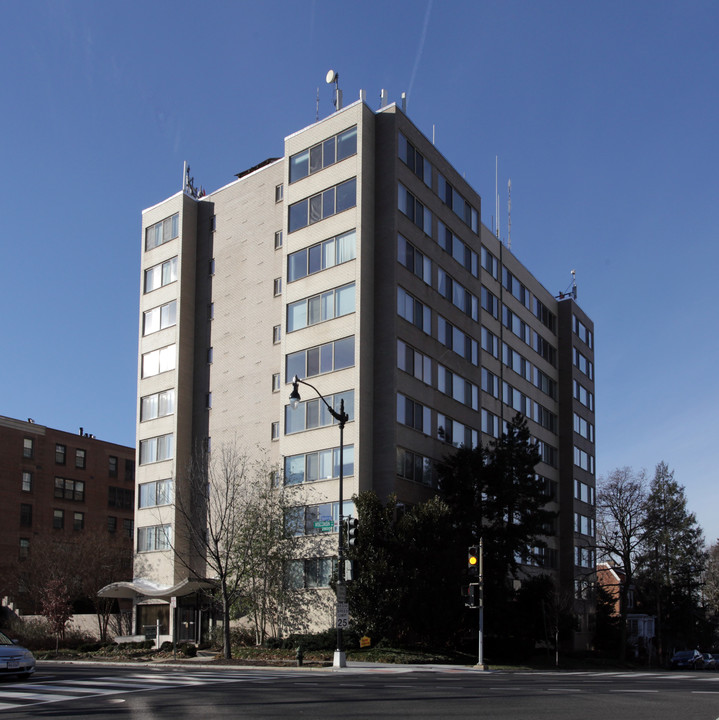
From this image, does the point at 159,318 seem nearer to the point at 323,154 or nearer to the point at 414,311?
the point at 323,154

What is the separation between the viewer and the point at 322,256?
46531 millimetres

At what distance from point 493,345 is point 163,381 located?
22611 millimetres

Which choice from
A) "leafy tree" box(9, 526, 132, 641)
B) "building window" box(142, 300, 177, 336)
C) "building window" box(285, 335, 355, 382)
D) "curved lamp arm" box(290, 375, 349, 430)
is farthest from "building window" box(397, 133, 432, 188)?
"leafy tree" box(9, 526, 132, 641)

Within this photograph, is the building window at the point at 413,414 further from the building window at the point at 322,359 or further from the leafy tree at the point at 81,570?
the leafy tree at the point at 81,570

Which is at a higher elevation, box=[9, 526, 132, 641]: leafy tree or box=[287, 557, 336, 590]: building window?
box=[287, 557, 336, 590]: building window

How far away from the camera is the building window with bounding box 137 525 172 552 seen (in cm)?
5244

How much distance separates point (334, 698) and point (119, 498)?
238 feet

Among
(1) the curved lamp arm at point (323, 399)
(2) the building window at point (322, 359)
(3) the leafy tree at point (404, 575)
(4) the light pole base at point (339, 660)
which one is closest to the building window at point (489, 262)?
(2) the building window at point (322, 359)

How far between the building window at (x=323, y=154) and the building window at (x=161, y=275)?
38.1 ft

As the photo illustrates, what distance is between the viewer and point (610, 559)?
6744cm

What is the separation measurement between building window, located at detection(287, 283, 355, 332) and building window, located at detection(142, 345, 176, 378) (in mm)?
11163

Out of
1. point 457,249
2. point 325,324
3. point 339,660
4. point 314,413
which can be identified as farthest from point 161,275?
point 339,660

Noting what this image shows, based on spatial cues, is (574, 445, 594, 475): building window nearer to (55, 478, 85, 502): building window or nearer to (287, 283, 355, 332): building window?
(287, 283, 355, 332): building window

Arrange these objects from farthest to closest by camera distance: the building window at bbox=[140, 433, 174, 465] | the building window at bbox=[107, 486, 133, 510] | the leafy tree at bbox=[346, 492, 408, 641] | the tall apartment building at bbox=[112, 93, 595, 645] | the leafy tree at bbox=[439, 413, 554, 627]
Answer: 1. the building window at bbox=[107, 486, 133, 510]
2. the building window at bbox=[140, 433, 174, 465]
3. the tall apartment building at bbox=[112, 93, 595, 645]
4. the leafy tree at bbox=[439, 413, 554, 627]
5. the leafy tree at bbox=[346, 492, 408, 641]
